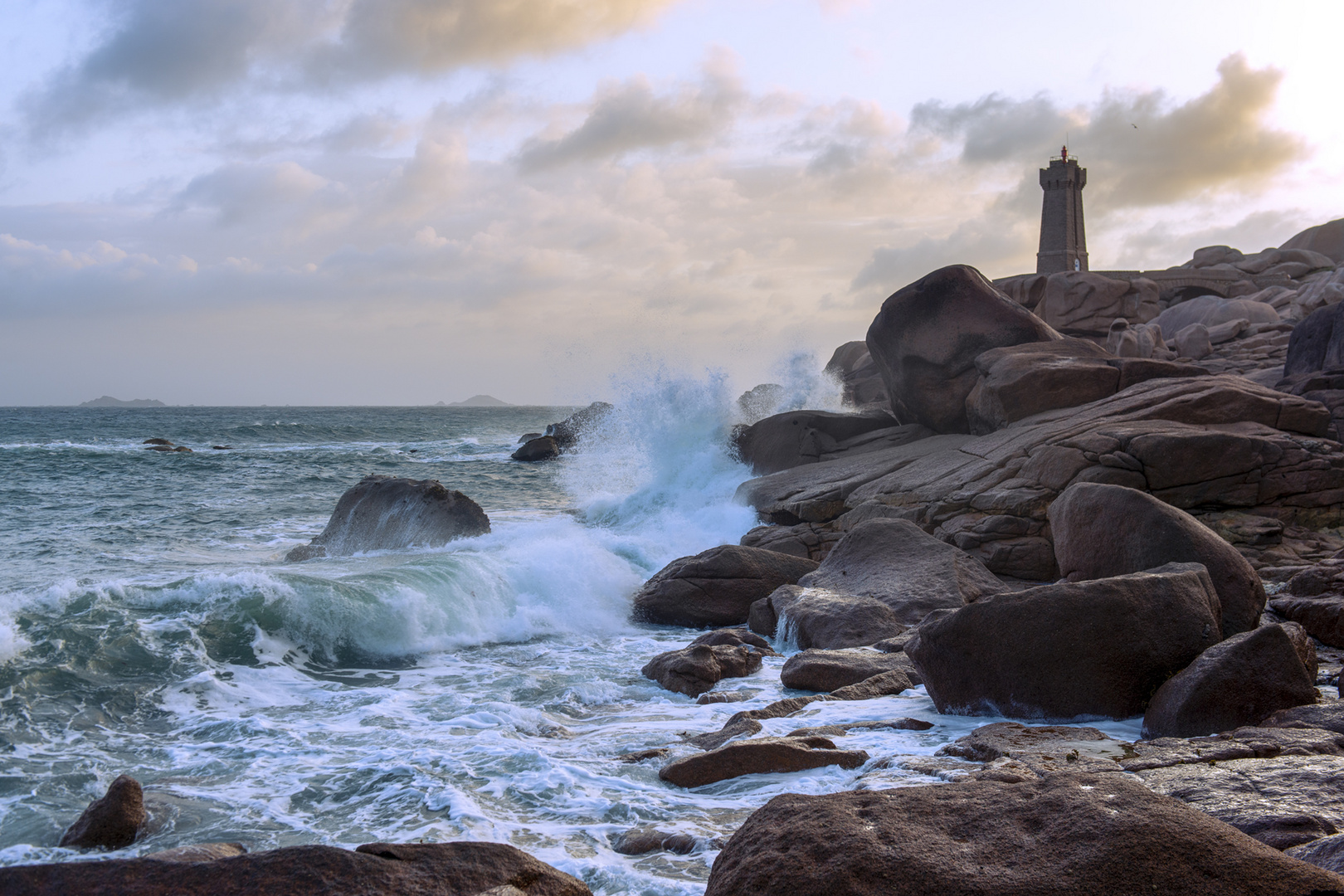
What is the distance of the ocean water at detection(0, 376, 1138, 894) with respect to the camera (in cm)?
432

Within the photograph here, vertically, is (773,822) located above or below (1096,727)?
above

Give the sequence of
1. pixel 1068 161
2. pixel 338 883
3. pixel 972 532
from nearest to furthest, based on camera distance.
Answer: pixel 338 883 < pixel 972 532 < pixel 1068 161

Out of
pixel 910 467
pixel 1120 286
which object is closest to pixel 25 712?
pixel 910 467

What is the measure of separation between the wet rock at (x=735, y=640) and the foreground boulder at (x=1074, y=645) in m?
2.74

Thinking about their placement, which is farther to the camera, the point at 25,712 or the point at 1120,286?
the point at 1120,286

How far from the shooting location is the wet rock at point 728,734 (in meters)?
5.20

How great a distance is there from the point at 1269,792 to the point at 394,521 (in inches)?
443

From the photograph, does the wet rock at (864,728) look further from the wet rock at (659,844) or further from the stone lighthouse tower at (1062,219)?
the stone lighthouse tower at (1062,219)

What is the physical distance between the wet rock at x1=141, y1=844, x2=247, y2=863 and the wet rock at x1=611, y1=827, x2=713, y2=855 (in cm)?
157

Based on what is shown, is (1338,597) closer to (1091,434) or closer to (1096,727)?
(1096,727)

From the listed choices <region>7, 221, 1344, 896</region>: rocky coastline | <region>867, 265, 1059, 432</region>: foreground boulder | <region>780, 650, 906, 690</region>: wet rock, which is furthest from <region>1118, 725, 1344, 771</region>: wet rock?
<region>867, 265, 1059, 432</region>: foreground boulder

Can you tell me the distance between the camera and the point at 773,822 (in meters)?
2.73

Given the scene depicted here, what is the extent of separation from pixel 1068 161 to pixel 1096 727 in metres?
43.9

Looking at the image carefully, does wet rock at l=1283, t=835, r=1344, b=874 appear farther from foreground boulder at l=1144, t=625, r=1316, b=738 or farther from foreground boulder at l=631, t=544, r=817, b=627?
foreground boulder at l=631, t=544, r=817, b=627
